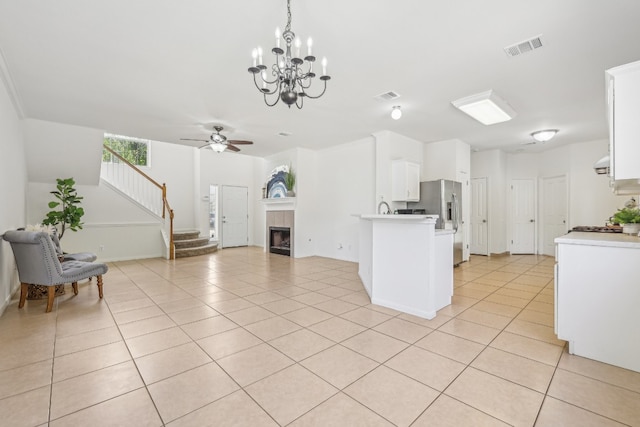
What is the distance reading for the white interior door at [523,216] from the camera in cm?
793

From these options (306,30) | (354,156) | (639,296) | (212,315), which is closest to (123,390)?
(212,315)

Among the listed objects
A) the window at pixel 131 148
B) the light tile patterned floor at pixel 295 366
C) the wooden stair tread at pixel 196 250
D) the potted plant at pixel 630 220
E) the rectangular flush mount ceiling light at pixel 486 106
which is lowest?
the light tile patterned floor at pixel 295 366

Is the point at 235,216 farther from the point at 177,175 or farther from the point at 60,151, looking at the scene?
the point at 60,151

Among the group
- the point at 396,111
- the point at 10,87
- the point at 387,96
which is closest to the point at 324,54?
the point at 387,96

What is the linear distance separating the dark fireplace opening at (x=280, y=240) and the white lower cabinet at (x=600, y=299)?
5922 mm

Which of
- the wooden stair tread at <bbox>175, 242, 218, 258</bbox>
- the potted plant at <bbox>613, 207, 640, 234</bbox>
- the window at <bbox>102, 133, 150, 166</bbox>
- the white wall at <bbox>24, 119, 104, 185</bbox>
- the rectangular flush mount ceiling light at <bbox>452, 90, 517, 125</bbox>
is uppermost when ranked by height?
the window at <bbox>102, 133, 150, 166</bbox>

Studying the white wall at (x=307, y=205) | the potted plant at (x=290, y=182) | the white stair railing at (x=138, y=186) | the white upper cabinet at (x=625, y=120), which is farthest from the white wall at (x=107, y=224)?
the white upper cabinet at (x=625, y=120)

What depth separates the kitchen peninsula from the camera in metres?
3.17

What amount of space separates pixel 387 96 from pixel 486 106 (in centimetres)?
145

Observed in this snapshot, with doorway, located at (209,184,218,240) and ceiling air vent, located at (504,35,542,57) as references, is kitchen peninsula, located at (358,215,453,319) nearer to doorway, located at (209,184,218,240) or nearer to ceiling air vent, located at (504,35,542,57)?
ceiling air vent, located at (504,35,542,57)

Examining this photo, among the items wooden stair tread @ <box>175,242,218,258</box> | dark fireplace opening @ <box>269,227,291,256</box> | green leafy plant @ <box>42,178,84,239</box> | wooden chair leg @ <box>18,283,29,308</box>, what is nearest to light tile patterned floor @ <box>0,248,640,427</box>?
wooden chair leg @ <box>18,283,29,308</box>

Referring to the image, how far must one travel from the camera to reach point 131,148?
830cm

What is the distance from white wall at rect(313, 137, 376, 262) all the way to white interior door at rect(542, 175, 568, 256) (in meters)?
5.13

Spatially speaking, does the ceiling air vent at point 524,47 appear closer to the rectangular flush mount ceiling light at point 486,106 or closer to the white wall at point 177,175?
the rectangular flush mount ceiling light at point 486,106
